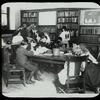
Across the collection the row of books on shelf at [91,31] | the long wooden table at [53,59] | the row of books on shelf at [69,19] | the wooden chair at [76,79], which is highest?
the row of books on shelf at [69,19]

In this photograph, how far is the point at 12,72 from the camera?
3.32 metres

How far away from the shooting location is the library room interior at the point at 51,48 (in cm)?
325

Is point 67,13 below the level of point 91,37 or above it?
above

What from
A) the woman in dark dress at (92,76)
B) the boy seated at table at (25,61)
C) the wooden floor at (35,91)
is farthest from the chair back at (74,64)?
the boy seated at table at (25,61)

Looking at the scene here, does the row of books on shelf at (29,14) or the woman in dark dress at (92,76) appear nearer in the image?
the row of books on shelf at (29,14)

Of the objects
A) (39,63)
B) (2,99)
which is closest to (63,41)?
(39,63)

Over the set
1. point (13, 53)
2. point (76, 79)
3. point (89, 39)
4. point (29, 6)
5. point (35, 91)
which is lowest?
point (35, 91)

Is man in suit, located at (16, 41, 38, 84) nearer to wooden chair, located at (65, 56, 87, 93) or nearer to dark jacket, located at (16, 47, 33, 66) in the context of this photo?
dark jacket, located at (16, 47, 33, 66)

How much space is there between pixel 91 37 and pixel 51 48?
1.59 ft

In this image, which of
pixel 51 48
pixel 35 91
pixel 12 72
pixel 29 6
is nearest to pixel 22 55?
pixel 12 72

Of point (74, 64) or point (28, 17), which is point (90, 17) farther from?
point (28, 17)

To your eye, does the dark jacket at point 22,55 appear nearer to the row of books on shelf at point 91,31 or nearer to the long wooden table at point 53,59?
the long wooden table at point 53,59

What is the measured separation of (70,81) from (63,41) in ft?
1.56

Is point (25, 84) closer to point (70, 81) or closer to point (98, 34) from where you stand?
point (70, 81)
